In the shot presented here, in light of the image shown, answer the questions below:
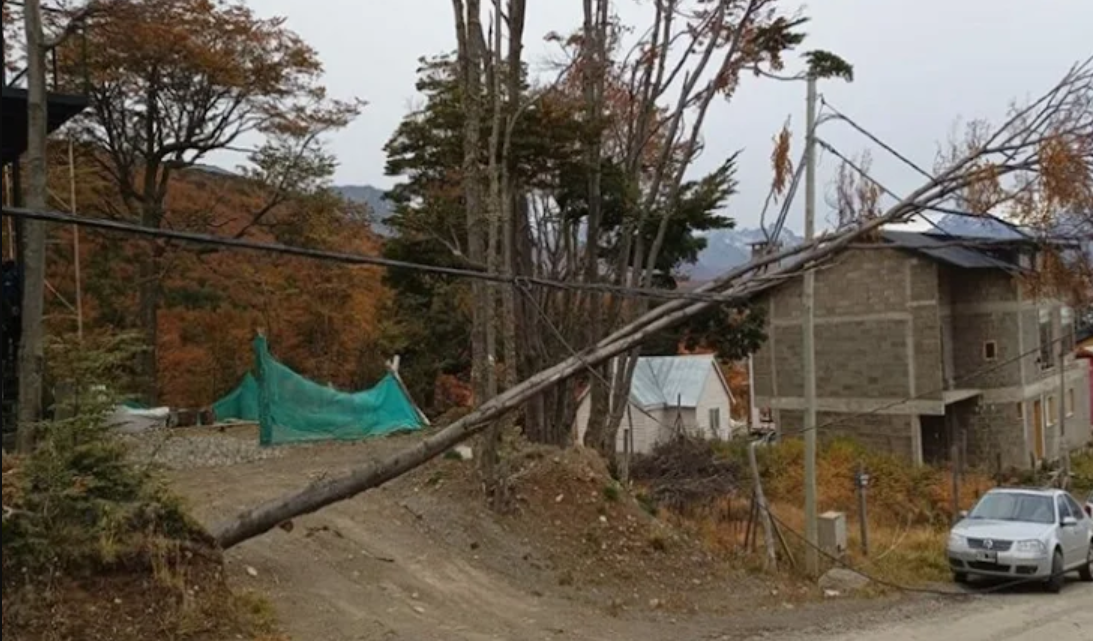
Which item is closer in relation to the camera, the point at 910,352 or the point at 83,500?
the point at 83,500

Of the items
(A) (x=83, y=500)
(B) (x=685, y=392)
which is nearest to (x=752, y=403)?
(B) (x=685, y=392)

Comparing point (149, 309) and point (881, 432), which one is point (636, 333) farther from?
point (881, 432)

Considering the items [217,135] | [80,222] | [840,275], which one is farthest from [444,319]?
[80,222]

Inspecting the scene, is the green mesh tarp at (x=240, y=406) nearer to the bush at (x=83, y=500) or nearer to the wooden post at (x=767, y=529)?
the wooden post at (x=767, y=529)

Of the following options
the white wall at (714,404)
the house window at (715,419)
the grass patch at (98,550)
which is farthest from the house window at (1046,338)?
the grass patch at (98,550)

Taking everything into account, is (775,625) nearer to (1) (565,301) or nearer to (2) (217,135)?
(1) (565,301)

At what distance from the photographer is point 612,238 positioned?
20.7 metres

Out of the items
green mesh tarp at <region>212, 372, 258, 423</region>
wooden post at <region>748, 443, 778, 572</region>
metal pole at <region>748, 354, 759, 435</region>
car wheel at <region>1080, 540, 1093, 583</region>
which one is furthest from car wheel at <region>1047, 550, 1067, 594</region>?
metal pole at <region>748, 354, 759, 435</region>

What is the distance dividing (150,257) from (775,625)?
20124 millimetres

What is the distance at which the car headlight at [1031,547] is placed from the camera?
17.0 m

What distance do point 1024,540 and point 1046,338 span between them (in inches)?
976

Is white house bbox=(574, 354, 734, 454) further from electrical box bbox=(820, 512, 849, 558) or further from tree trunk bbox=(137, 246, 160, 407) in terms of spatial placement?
electrical box bbox=(820, 512, 849, 558)

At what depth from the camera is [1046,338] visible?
1548 inches

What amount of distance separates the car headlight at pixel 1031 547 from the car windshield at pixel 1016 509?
82 centimetres
